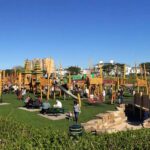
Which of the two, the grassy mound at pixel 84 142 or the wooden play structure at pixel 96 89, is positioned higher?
the wooden play structure at pixel 96 89

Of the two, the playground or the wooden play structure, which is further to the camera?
the wooden play structure

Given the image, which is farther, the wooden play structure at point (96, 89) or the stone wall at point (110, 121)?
the wooden play structure at point (96, 89)

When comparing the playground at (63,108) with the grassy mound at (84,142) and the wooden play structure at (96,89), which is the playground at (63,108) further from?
the grassy mound at (84,142)

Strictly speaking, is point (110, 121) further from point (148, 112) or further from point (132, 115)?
point (132, 115)

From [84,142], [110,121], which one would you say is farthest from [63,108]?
[84,142]

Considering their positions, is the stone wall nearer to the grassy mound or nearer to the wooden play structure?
the wooden play structure

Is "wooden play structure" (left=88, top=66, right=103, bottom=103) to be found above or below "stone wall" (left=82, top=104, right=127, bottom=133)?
above

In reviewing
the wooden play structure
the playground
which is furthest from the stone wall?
the wooden play structure

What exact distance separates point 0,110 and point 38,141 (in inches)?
692

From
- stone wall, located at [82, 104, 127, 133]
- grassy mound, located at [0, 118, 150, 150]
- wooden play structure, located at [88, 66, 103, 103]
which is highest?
wooden play structure, located at [88, 66, 103, 103]

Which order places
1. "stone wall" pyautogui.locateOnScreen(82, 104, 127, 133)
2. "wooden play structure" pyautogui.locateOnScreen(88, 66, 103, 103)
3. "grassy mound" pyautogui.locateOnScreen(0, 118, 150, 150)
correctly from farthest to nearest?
"wooden play structure" pyautogui.locateOnScreen(88, 66, 103, 103) < "stone wall" pyautogui.locateOnScreen(82, 104, 127, 133) < "grassy mound" pyautogui.locateOnScreen(0, 118, 150, 150)

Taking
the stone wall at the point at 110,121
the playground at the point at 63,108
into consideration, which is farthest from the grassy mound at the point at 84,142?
the stone wall at the point at 110,121

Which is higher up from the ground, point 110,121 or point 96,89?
point 96,89

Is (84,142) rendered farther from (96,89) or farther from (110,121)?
(96,89)
